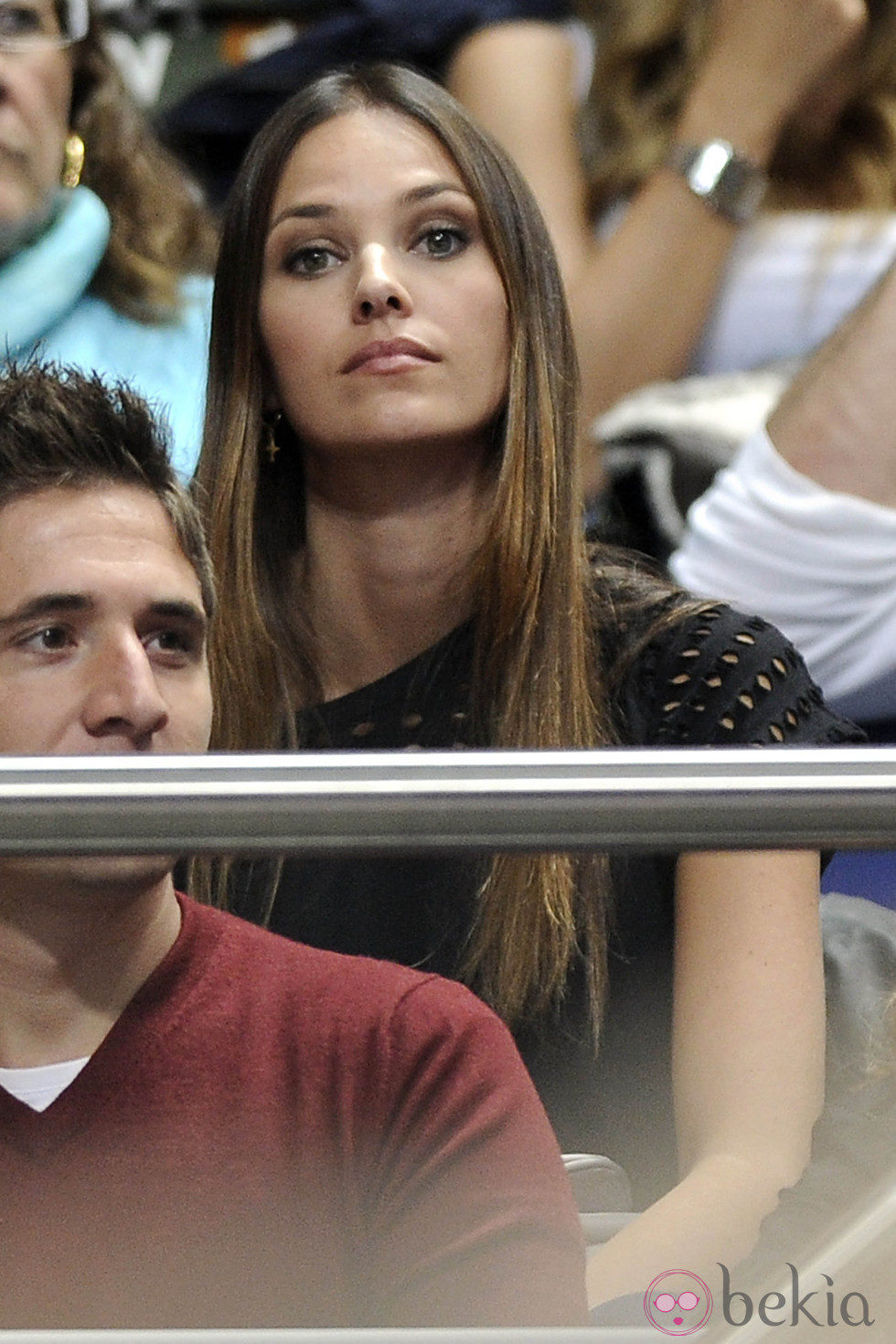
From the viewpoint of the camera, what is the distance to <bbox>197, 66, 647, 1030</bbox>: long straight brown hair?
2.18 ft

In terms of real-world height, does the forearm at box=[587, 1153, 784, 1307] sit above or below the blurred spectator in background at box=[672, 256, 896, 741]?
below

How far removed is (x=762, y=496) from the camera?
100cm

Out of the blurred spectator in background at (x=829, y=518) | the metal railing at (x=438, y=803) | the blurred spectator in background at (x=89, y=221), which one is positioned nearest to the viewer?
the metal railing at (x=438, y=803)

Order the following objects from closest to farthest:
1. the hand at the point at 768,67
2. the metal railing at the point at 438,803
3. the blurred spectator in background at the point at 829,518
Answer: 1. the metal railing at the point at 438,803
2. the blurred spectator in background at the point at 829,518
3. the hand at the point at 768,67

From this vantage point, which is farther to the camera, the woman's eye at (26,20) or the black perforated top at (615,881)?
the woman's eye at (26,20)

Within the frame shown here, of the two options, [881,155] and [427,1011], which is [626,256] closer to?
[881,155]

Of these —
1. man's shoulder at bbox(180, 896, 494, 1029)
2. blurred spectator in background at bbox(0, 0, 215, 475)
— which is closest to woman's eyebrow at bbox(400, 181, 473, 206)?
blurred spectator in background at bbox(0, 0, 215, 475)

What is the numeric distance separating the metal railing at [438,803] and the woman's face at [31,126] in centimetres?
47

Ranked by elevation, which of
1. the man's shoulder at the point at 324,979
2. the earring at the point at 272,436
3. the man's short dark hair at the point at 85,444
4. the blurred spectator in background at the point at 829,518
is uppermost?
the man's short dark hair at the point at 85,444

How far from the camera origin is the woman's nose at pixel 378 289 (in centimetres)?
74

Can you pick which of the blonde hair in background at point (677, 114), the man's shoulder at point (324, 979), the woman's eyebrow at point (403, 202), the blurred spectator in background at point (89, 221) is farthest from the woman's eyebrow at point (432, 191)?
the blonde hair in background at point (677, 114)

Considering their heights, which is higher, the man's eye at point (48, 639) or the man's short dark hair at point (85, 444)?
the man's short dark hair at point (85, 444)

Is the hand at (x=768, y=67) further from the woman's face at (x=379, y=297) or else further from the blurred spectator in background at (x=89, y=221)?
the woman's face at (x=379, y=297)

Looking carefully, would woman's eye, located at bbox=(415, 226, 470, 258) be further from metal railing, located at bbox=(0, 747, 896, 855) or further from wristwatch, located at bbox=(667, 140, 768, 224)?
wristwatch, located at bbox=(667, 140, 768, 224)
